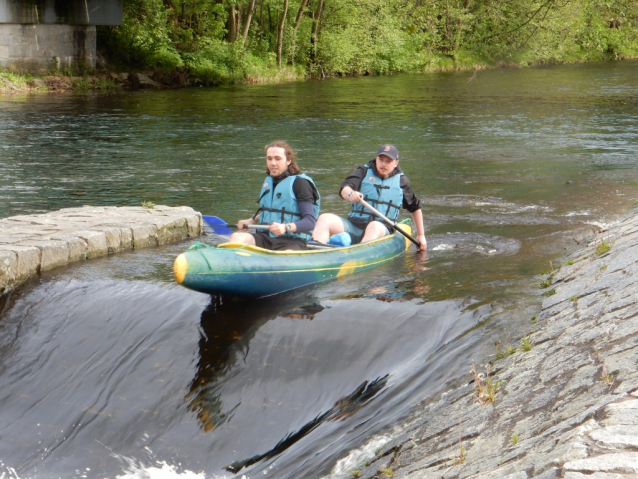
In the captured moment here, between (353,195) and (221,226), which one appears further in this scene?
(221,226)

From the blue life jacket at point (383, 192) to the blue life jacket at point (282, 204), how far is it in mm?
923

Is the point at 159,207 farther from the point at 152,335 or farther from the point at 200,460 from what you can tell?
the point at 200,460

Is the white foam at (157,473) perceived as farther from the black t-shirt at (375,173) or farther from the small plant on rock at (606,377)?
the black t-shirt at (375,173)

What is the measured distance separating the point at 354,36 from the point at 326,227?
27932 millimetres

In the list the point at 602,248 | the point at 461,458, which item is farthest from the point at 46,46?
the point at 461,458

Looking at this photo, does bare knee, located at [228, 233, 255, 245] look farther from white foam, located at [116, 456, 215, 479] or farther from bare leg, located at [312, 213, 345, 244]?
white foam, located at [116, 456, 215, 479]

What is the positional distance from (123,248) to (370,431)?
13.4ft

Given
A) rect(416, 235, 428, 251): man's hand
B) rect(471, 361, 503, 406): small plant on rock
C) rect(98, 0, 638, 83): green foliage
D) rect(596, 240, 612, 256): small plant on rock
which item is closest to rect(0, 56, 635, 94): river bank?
rect(98, 0, 638, 83): green foliage

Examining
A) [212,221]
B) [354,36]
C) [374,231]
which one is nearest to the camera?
[374,231]

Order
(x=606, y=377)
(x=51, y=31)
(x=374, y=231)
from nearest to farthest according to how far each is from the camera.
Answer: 1. (x=606, y=377)
2. (x=374, y=231)
3. (x=51, y=31)

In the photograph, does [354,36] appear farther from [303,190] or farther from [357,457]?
[357,457]

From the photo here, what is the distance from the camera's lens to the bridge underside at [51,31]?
23641mm

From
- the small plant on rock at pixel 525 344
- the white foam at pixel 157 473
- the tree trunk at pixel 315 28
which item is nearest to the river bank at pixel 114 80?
the tree trunk at pixel 315 28

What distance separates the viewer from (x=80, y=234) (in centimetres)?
706
